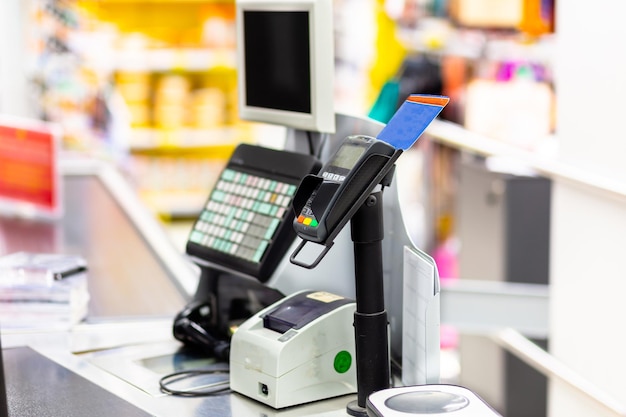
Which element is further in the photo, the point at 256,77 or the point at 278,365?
the point at 256,77

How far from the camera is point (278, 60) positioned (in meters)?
1.68

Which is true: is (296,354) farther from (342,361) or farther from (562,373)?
(562,373)

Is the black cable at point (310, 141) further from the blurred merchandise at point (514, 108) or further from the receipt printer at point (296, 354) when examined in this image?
the blurred merchandise at point (514, 108)

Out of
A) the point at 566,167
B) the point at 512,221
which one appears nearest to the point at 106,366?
the point at 566,167

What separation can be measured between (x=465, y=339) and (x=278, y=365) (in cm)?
262

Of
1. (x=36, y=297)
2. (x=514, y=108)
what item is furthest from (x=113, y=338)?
(x=514, y=108)

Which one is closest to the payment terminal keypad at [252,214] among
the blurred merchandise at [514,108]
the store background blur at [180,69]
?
the blurred merchandise at [514,108]

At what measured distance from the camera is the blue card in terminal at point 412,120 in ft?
4.17

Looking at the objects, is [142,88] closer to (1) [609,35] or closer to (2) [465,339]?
(2) [465,339]

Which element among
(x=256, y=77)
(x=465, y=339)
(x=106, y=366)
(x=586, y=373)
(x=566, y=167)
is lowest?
(x=465, y=339)

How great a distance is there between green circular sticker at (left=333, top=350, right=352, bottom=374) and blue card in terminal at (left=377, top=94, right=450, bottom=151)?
1.11ft

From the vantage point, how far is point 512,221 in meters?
3.55

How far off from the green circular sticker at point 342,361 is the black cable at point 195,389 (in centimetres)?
18

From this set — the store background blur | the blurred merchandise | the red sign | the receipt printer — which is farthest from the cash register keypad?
the store background blur
